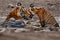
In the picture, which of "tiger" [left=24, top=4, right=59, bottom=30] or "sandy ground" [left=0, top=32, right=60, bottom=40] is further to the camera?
"tiger" [left=24, top=4, right=59, bottom=30]

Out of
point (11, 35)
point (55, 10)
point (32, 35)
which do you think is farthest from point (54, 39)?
point (55, 10)

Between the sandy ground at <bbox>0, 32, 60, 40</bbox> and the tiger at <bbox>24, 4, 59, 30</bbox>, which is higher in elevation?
the sandy ground at <bbox>0, 32, 60, 40</bbox>

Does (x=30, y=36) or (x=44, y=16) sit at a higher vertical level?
(x=30, y=36)

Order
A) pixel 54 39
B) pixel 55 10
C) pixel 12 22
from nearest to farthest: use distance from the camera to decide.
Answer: pixel 54 39, pixel 12 22, pixel 55 10

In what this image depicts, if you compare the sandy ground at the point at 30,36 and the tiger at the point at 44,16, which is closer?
the sandy ground at the point at 30,36

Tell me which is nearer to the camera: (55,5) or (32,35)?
(32,35)

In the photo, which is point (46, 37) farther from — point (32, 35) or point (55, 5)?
point (55, 5)

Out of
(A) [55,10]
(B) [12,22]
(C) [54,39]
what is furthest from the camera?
(A) [55,10]

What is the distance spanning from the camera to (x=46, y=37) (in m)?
2.40

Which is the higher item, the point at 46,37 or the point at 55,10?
the point at 46,37

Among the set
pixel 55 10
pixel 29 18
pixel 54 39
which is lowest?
pixel 55 10

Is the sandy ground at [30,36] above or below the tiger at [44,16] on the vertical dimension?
above

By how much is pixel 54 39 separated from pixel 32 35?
0.19 metres

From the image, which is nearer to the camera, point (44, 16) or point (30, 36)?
point (30, 36)
